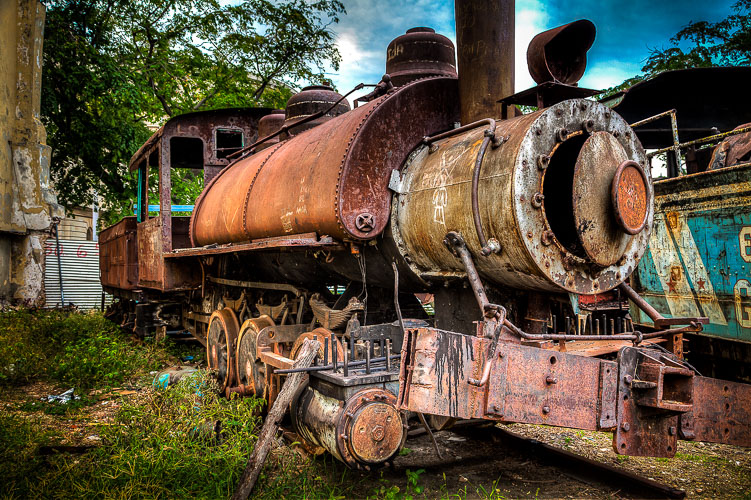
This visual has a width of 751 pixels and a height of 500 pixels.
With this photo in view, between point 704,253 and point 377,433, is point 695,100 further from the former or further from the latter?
point 377,433

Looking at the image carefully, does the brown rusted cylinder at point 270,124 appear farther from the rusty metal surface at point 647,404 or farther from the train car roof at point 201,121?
the rusty metal surface at point 647,404

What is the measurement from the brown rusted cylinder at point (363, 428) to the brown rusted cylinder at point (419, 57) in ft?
8.41

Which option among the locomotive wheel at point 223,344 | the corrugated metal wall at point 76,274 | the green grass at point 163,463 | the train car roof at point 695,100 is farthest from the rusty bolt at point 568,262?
the corrugated metal wall at point 76,274

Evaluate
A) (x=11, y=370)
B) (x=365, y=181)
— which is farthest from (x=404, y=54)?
(x=11, y=370)

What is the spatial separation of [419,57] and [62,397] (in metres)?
5.02

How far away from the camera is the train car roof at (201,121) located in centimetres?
732

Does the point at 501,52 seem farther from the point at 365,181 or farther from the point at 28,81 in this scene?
the point at 28,81

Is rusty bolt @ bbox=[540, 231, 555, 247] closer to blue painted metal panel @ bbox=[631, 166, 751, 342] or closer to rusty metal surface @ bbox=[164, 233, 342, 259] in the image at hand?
rusty metal surface @ bbox=[164, 233, 342, 259]

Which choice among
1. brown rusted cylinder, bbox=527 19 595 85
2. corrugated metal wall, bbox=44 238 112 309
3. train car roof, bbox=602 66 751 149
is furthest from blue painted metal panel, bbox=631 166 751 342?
corrugated metal wall, bbox=44 238 112 309

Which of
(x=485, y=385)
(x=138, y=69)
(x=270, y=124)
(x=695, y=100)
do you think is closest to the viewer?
(x=485, y=385)

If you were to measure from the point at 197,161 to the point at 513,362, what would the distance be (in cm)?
715

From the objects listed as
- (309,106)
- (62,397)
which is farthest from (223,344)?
(309,106)

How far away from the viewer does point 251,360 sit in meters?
5.46

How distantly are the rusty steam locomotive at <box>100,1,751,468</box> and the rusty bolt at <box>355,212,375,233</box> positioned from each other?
0.04ft
